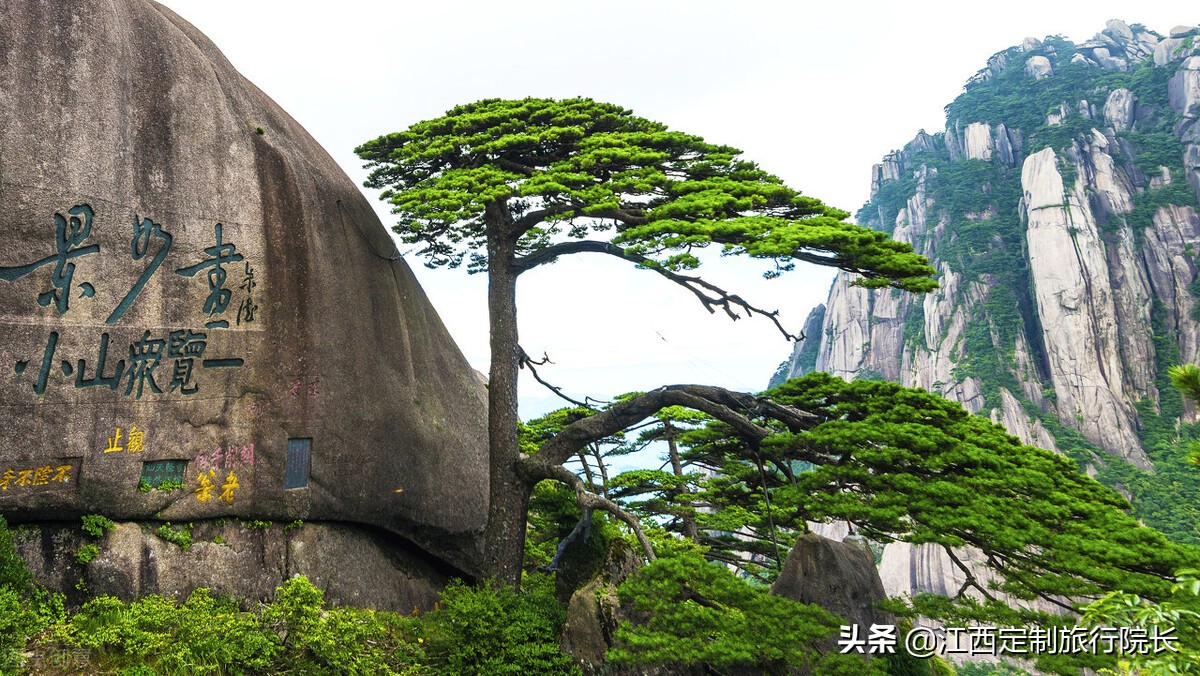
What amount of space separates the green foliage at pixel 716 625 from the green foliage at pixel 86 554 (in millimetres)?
5651

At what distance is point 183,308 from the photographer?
8531 mm

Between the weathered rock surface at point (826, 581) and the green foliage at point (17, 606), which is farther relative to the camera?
the weathered rock surface at point (826, 581)

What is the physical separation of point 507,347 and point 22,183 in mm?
5747

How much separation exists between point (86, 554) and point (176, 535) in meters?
0.85

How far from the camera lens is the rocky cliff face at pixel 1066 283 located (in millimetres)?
48844

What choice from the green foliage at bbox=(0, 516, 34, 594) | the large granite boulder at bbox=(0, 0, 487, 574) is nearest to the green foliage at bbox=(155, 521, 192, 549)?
the large granite boulder at bbox=(0, 0, 487, 574)

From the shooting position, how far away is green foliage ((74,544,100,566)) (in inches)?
303

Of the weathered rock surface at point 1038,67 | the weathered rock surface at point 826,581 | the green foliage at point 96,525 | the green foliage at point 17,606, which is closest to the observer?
the green foliage at point 17,606

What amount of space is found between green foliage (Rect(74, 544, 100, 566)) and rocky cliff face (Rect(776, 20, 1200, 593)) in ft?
150

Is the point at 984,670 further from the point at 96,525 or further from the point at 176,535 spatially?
the point at 96,525

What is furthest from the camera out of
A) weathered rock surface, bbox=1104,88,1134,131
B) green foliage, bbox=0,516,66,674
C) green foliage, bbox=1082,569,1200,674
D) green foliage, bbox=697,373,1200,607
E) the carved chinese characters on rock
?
weathered rock surface, bbox=1104,88,1134,131

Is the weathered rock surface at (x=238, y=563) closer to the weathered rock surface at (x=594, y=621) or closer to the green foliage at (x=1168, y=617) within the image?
the weathered rock surface at (x=594, y=621)

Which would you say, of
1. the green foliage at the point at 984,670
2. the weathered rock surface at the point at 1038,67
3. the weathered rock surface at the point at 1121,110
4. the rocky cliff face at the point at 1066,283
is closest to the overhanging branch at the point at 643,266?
the green foliage at the point at 984,670

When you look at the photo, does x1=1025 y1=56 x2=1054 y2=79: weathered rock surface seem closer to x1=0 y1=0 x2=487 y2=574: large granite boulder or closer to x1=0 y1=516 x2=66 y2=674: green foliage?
x1=0 y1=0 x2=487 y2=574: large granite boulder
